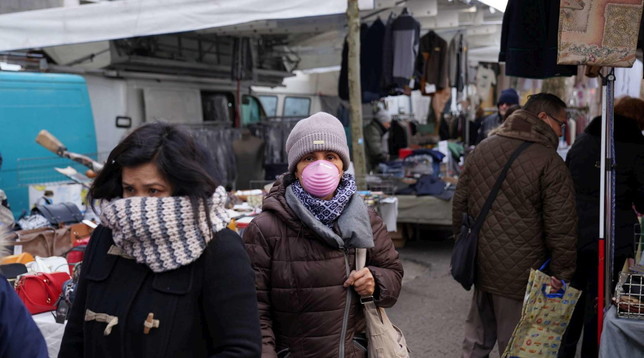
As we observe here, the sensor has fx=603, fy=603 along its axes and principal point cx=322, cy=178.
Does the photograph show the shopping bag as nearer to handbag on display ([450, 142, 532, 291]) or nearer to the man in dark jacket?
the man in dark jacket

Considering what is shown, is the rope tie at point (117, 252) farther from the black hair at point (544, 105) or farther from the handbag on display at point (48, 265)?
the black hair at point (544, 105)

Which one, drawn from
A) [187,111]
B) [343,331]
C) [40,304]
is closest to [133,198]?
[343,331]

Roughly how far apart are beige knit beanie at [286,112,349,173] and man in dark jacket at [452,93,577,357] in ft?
4.85

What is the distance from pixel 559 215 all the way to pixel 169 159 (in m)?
2.40

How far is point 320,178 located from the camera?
222 centimetres

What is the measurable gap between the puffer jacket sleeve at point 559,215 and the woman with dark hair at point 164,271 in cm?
221

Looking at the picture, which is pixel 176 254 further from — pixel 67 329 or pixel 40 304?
pixel 40 304

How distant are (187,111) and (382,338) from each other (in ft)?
27.2

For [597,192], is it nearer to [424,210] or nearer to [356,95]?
[356,95]

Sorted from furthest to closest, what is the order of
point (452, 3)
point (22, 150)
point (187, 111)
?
1. point (187, 111)
2. point (452, 3)
3. point (22, 150)

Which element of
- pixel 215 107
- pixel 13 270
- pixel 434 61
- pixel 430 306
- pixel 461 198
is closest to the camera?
pixel 13 270

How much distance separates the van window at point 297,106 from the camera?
44.5 ft

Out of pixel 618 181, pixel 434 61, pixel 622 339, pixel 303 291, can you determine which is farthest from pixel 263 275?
pixel 434 61

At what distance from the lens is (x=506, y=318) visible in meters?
3.58
